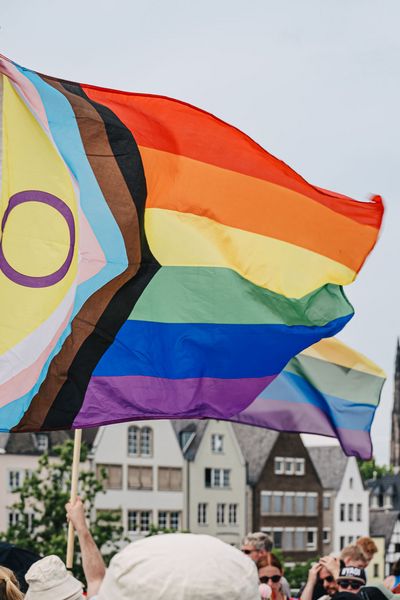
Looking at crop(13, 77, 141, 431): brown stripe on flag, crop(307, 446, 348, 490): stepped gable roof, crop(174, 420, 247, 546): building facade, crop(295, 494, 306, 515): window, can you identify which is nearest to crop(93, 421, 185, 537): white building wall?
crop(174, 420, 247, 546): building facade

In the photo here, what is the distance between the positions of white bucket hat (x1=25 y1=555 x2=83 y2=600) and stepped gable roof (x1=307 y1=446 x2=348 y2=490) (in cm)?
8653

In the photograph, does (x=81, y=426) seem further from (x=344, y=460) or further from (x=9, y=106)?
(x=344, y=460)

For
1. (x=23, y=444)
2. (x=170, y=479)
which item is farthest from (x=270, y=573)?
(x=170, y=479)

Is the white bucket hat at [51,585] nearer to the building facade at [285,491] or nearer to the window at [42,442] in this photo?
the window at [42,442]

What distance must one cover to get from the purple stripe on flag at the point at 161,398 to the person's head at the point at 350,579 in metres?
1.40

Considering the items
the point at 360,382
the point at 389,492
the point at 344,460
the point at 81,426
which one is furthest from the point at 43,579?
the point at 389,492

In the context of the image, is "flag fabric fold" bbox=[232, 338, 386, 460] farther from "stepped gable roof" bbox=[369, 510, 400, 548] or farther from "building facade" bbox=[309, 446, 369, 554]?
"stepped gable roof" bbox=[369, 510, 400, 548]

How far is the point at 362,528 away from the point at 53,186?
87.2 meters

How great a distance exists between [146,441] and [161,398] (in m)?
67.6

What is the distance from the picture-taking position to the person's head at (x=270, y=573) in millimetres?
8883

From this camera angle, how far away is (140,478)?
75188mm

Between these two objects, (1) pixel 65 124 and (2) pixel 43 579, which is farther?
(1) pixel 65 124

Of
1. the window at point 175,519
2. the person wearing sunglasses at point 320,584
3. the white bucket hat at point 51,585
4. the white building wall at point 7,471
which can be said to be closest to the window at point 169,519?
the window at point 175,519

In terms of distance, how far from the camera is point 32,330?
833cm
